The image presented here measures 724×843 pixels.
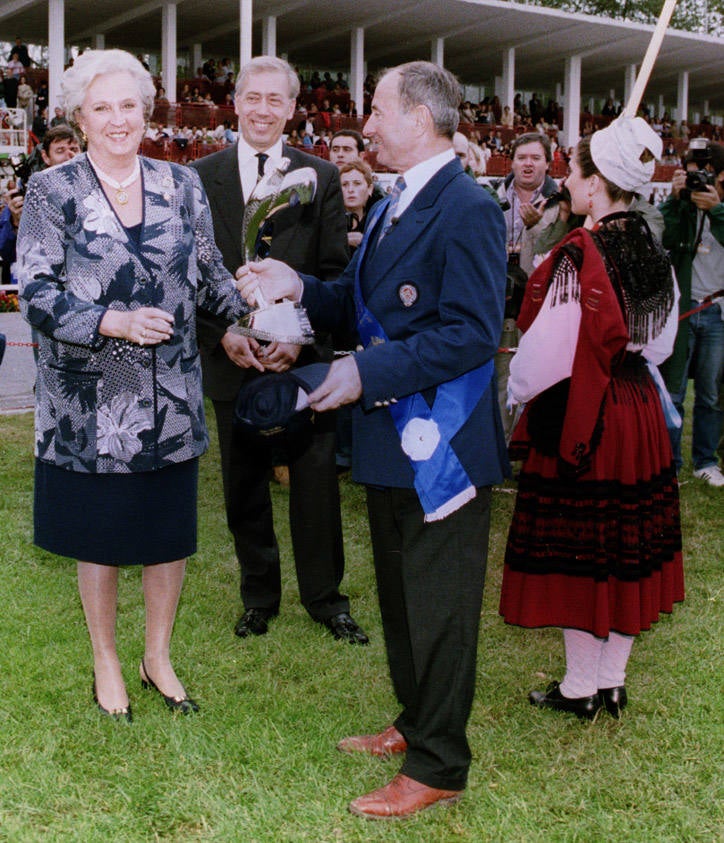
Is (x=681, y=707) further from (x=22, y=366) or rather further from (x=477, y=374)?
(x=22, y=366)

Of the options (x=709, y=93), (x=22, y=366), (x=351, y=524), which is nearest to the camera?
(x=351, y=524)

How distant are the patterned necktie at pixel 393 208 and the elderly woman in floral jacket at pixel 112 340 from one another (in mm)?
680

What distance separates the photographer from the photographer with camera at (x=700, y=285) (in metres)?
6.67

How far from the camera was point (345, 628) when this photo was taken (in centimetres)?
440

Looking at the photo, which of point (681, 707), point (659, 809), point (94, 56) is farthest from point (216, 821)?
point (94, 56)

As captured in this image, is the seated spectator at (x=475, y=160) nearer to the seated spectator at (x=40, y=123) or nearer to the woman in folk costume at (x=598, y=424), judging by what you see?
the woman in folk costume at (x=598, y=424)

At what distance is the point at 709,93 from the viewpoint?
156 ft

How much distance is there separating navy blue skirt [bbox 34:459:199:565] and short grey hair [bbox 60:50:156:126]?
1.12 m

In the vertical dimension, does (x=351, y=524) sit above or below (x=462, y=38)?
below

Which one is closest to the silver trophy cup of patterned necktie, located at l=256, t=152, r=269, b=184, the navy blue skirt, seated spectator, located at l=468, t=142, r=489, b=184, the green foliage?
the navy blue skirt

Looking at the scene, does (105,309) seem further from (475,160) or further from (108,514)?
(475,160)

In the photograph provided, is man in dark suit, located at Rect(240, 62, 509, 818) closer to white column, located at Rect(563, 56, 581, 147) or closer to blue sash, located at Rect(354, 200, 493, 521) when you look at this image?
blue sash, located at Rect(354, 200, 493, 521)

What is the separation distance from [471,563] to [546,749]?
94 centimetres

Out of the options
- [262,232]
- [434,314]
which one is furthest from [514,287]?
[434,314]
